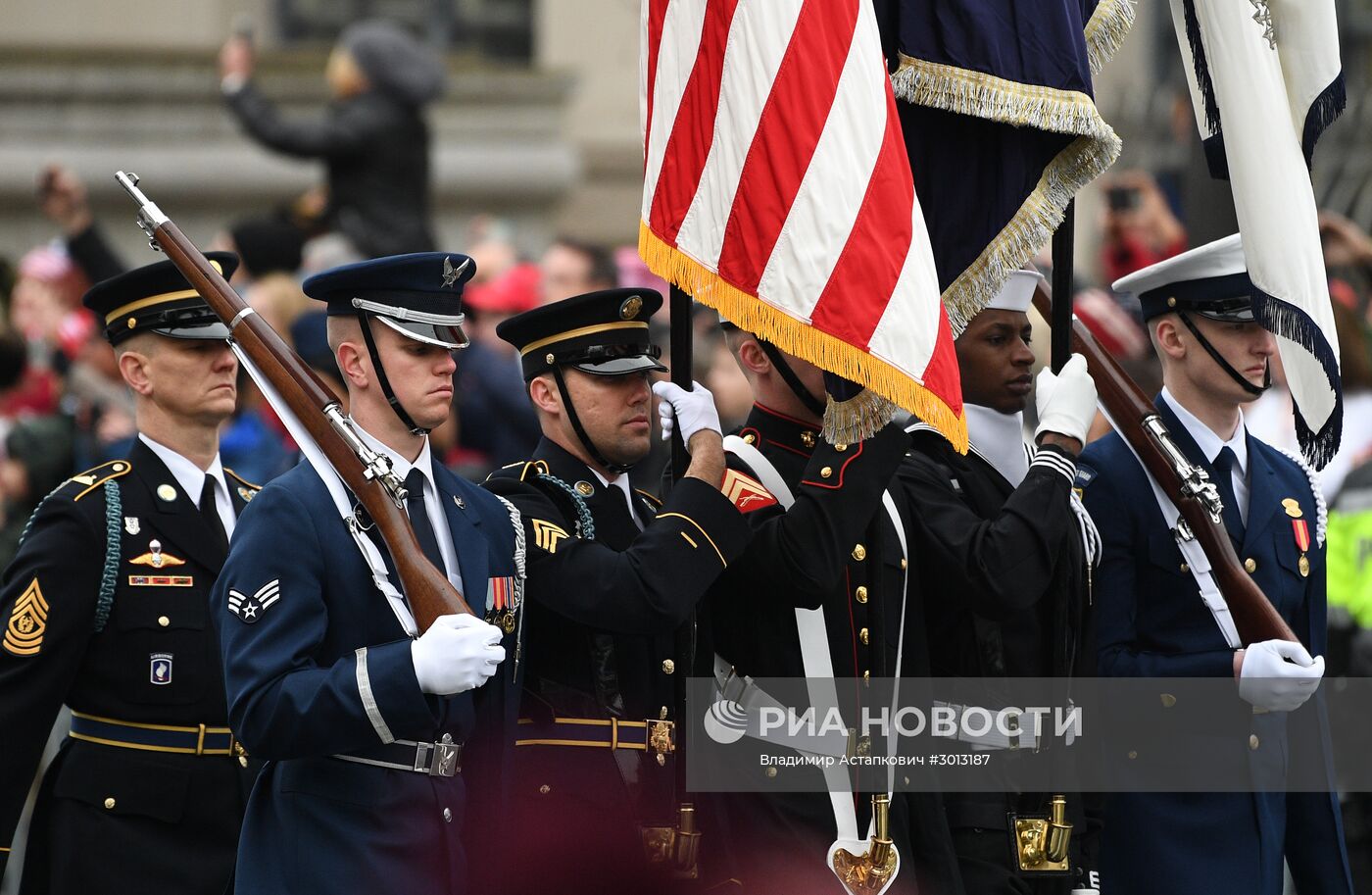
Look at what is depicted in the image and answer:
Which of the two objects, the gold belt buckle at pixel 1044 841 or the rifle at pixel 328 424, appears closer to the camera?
the rifle at pixel 328 424

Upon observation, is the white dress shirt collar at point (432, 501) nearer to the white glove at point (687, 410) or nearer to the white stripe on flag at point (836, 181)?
the white glove at point (687, 410)

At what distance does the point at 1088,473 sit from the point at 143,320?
8.48 ft

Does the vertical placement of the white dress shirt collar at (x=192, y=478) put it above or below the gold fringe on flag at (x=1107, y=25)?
below

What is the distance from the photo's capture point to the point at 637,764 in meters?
5.23

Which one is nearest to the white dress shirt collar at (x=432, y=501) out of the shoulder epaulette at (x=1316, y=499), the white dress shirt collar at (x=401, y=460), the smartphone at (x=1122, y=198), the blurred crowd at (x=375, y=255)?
the white dress shirt collar at (x=401, y=460)

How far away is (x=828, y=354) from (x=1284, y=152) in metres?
1.36

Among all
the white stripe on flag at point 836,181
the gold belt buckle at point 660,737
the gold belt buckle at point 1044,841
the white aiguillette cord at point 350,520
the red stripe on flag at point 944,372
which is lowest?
the gold belt buckle at point 1044,841

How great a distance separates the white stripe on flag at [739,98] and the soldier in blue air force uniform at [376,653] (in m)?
0.59

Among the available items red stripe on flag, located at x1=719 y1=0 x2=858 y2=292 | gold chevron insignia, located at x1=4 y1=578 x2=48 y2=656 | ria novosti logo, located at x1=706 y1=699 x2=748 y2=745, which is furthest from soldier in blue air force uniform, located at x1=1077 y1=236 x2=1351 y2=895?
gold chevron insignia, located at x1=4 y1=578 x2=48 y2=656

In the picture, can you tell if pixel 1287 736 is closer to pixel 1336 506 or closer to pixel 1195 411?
pixel 1195 411

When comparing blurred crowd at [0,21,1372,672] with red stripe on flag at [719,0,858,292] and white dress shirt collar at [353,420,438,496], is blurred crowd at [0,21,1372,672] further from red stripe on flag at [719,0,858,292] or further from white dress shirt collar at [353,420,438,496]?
white dress shirt collar at [353,420,438,496]

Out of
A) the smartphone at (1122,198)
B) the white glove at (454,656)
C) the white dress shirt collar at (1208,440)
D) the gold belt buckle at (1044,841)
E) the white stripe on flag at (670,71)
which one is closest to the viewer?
the white glove at (454,656)

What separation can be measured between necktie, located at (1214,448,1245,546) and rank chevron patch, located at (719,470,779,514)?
1.36 m

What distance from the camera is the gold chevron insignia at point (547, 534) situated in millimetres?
5078
